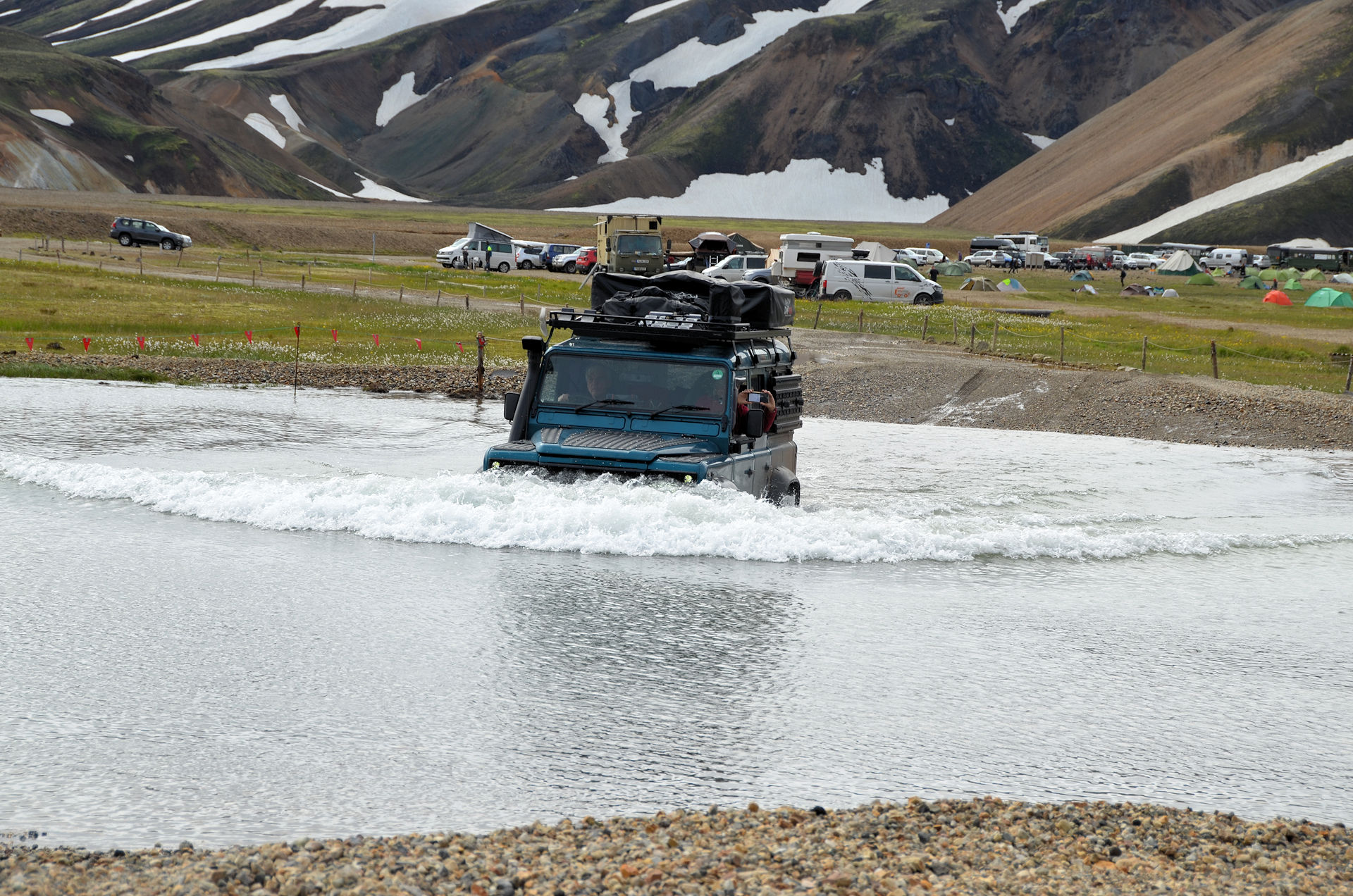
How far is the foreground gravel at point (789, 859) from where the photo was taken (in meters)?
5.14

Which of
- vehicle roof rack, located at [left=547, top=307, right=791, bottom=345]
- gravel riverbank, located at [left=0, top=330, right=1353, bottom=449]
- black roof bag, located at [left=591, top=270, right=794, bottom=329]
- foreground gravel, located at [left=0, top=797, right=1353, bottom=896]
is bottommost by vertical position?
foreground gravel, located at [left=0, top=797, right=1353, bottom=896]

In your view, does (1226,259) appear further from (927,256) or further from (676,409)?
(676,409)

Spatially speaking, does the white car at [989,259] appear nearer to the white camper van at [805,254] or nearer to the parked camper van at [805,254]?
the white camper van at [805,254]

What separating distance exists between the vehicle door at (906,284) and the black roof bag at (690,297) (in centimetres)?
4158

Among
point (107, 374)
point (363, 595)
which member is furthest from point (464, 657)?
point (107, 374)

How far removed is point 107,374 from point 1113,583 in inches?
833

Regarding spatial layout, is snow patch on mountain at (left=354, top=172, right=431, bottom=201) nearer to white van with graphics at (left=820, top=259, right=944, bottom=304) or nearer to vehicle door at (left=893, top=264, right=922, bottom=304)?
white van with graphics at (left=820, top=259, right=944, bottom=304)

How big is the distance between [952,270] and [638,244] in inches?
1154

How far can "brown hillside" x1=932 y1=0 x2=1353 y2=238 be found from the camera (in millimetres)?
151125

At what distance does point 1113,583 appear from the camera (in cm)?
1222

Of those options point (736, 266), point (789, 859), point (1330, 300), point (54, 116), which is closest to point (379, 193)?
point (54, 116)

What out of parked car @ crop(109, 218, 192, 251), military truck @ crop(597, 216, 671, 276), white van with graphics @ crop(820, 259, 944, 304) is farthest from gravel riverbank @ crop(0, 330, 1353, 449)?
parked car @ crop(109, 218, 192, 251)

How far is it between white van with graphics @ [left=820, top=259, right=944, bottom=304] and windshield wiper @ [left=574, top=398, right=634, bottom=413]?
143 ft

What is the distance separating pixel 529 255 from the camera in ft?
251
